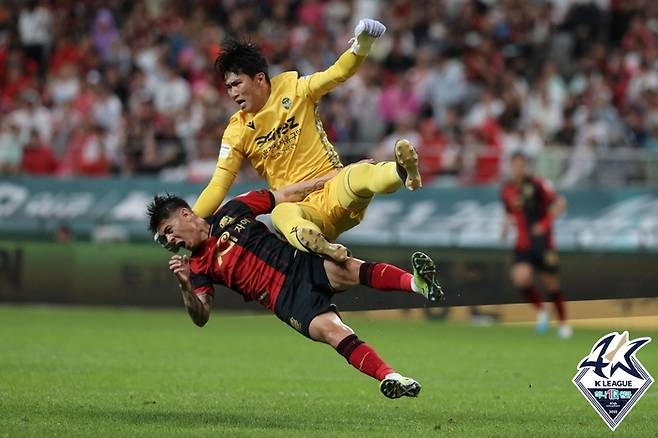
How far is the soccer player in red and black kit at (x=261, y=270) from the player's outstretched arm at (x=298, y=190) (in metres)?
0.13

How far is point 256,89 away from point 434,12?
13.0 m

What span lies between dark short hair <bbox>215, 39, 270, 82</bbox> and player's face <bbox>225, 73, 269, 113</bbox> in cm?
4

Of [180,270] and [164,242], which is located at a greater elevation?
[164,242]

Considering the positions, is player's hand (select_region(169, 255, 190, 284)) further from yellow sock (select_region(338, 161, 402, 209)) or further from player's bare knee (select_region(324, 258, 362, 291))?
yellow sock (select_region(338, 161, 402, 209))

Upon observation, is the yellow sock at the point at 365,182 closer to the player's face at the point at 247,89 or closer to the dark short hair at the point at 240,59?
the player's face at the point at 247,89

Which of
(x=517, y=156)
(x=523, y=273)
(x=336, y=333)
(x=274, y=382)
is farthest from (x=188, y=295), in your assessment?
(x=523, y=273)

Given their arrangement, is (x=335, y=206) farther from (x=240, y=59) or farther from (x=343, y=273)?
(x=240, y=59)

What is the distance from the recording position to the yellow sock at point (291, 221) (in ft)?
30.8

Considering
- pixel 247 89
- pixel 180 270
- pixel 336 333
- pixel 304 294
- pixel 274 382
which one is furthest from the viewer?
pixel 274 382

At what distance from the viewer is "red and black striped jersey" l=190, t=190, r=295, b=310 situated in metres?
9.54

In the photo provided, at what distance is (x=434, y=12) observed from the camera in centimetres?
2269

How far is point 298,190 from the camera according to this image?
10.0m

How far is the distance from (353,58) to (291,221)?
4.07 feet


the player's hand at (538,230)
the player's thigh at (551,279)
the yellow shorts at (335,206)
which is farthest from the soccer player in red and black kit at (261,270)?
the player's thigh at (551,279)
